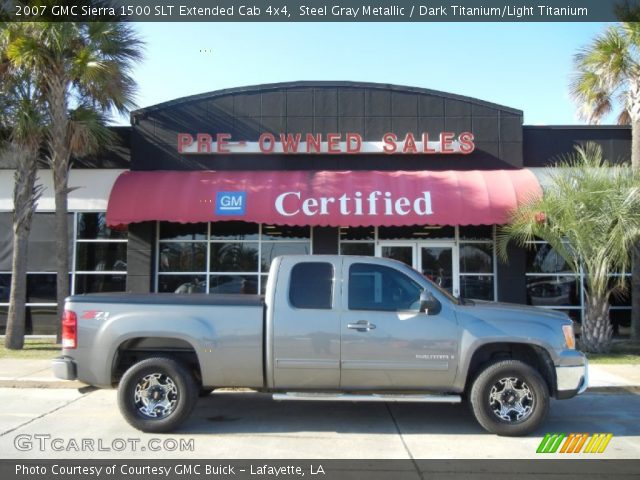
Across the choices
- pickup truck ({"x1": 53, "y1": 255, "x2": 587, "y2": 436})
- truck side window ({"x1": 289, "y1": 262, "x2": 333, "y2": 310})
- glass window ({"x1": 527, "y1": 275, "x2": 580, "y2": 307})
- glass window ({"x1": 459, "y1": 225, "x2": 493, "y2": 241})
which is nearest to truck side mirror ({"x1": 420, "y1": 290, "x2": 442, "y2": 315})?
pickup truck ({"x1": 53, "y1": 255, "x2": 587, "y2": 436})

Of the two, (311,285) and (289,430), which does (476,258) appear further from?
(289,430)

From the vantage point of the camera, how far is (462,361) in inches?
237

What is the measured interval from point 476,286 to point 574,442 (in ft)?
26.4

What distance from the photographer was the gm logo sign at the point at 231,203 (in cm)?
1257

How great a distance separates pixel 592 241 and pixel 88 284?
12132 mm

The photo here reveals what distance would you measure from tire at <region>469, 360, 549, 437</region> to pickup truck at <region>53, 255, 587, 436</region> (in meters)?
0.01

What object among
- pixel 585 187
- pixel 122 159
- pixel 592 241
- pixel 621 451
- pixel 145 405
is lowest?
pixel 621 451

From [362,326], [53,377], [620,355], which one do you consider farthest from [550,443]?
[53,377]

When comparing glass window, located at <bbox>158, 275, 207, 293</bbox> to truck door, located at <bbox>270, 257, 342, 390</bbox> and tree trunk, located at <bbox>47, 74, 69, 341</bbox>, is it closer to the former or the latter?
tree trunk, located at <bbox>47, 74, 69, 341</bbox>

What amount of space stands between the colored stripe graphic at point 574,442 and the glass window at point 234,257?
29.8 feet

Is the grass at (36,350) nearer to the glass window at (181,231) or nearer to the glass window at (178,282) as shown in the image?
the glass window at (178,282)

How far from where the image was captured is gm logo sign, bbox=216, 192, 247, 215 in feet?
41.2

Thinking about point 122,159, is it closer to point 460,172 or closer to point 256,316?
point 460,172
